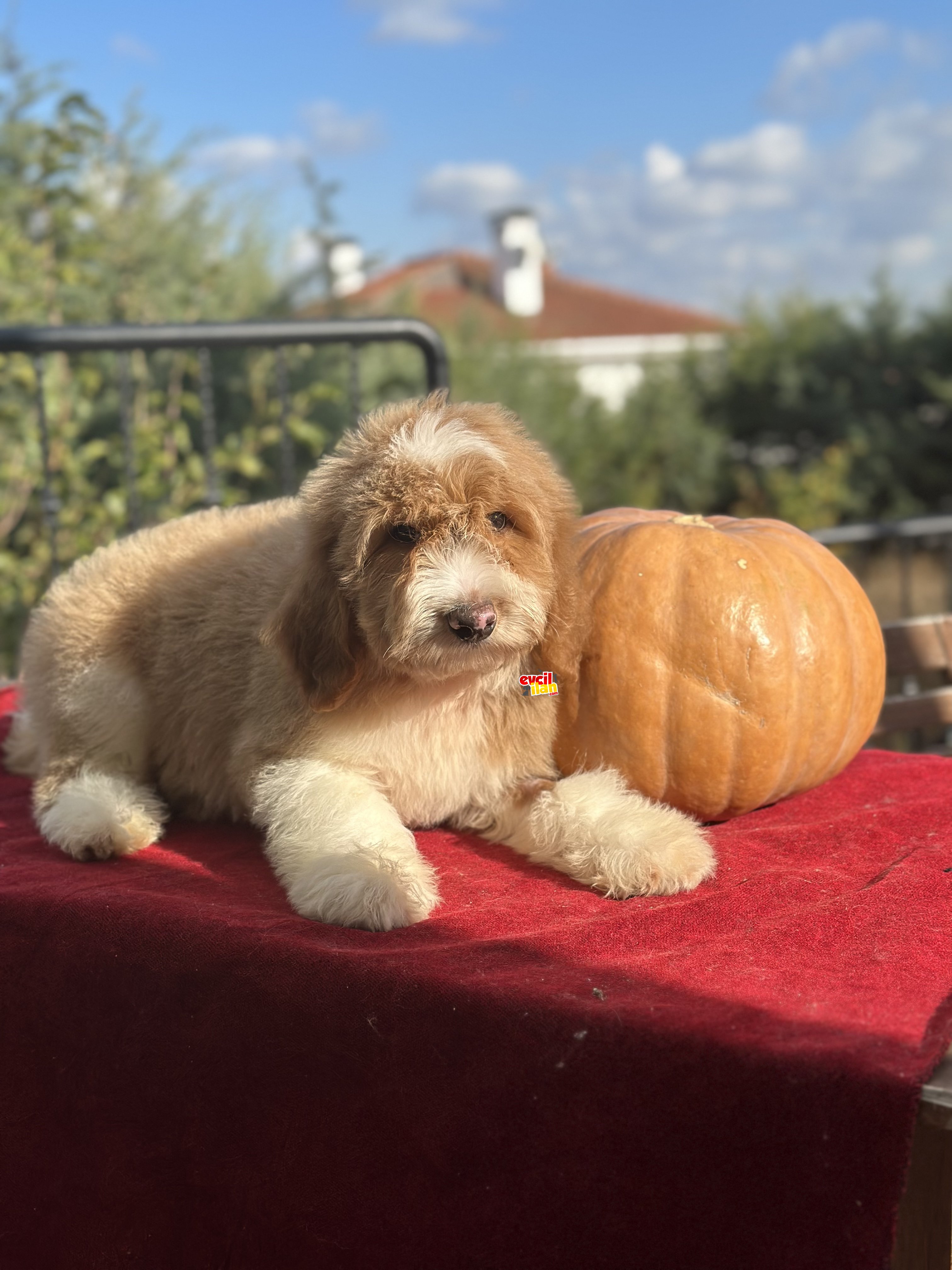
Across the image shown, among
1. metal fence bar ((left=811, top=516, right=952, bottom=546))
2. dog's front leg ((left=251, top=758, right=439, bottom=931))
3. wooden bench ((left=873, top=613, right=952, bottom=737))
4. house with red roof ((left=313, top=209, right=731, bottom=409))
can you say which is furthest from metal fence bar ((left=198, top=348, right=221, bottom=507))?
house with red roof ((left=313, top=209, right=731, bottom=409))

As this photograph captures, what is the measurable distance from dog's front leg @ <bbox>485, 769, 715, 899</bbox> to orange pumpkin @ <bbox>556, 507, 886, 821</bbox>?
0.13 meters

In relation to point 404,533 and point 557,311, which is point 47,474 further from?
point 557,311

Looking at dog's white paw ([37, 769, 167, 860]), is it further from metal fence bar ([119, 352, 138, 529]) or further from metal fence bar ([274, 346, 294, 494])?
metal fence bar ([274, 346, 294, 494])

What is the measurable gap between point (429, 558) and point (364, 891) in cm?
81

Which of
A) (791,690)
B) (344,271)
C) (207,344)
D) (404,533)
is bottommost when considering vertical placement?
(791,690)

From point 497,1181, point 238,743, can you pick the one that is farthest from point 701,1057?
point 238,743

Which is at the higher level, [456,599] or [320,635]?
[456,599]

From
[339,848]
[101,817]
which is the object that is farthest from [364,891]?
[101,817]

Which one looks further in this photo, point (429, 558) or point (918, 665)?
point (918, 665)

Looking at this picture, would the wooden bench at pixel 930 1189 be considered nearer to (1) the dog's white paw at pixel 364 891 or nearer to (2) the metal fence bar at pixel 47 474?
(1) the dog's white paw at pixel 364 891

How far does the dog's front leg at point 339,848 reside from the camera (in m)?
2.57

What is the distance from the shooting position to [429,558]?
270 cm

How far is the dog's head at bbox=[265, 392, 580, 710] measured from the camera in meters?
2.66

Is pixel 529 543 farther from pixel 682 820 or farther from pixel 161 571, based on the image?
pixel 161 571
